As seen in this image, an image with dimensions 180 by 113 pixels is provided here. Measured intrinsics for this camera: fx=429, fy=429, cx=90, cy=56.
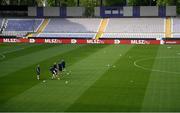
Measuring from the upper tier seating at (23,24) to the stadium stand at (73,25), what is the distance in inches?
108

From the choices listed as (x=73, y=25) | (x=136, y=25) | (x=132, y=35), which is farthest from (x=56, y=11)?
(x=132, y=35)

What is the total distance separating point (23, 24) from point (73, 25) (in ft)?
34.8

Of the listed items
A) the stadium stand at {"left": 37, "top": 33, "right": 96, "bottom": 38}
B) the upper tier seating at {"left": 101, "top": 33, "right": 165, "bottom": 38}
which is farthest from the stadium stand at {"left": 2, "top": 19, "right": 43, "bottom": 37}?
the upper tier seating at {"left": 101, "top": 33, "right": 165, "bottom": 38}

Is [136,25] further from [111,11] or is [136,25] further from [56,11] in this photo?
[56,11]

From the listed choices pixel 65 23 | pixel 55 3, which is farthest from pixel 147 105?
pixel 55 3

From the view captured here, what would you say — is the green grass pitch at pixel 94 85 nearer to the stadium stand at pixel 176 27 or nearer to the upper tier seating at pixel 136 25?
the stadium stand at pixel 176 27

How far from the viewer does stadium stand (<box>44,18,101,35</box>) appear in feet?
280

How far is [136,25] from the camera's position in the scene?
86.0 meters

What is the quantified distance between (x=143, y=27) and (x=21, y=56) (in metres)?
38.2

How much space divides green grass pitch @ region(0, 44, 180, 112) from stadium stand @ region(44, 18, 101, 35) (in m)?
34.3

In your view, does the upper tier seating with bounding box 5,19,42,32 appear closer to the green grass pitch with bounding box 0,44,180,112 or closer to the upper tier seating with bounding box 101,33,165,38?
the upper tier seating with bounding box 101,33,165,38

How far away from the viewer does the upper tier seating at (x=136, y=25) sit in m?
83.7

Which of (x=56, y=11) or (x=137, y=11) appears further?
(x=56, y=11)

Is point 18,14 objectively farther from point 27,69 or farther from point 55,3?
point 27,69
